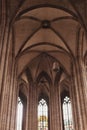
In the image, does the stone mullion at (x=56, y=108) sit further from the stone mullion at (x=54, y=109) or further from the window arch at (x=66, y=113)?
the window arch at (x=66, y=113)

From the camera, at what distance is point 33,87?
2450 cm

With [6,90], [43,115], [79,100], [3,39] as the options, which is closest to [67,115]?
[43,115]

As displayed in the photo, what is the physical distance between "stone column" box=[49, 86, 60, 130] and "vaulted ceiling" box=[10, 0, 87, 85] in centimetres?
195

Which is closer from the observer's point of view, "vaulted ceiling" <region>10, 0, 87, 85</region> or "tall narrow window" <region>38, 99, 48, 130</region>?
"vaulted ceiling" <region>10, 0, 87, 85</region>

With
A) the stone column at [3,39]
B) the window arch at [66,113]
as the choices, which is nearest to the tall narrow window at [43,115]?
the window arch at [66,113]

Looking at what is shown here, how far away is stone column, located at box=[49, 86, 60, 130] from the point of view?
21938 millimetres

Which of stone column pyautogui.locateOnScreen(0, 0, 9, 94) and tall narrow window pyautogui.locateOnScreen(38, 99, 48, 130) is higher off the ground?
stone column pyautogui.locateOnScreen(0, 0, 9, 94)

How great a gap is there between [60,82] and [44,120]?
4.36 m

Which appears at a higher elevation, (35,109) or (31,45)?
(31,45)

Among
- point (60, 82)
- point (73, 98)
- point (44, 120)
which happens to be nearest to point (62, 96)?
point (60, 82)

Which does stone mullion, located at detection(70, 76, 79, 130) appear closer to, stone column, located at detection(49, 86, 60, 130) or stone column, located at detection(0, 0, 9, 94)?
stone column, located at detection(49, 86, 60, 130)

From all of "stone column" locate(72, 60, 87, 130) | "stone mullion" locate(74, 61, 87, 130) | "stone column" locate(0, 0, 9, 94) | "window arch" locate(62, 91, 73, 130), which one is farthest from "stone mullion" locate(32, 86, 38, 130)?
"stone column" locate(0, 0, 9, 94)

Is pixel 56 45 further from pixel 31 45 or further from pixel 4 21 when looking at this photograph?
pixel 4 21

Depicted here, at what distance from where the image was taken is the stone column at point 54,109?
21938 millimetres
